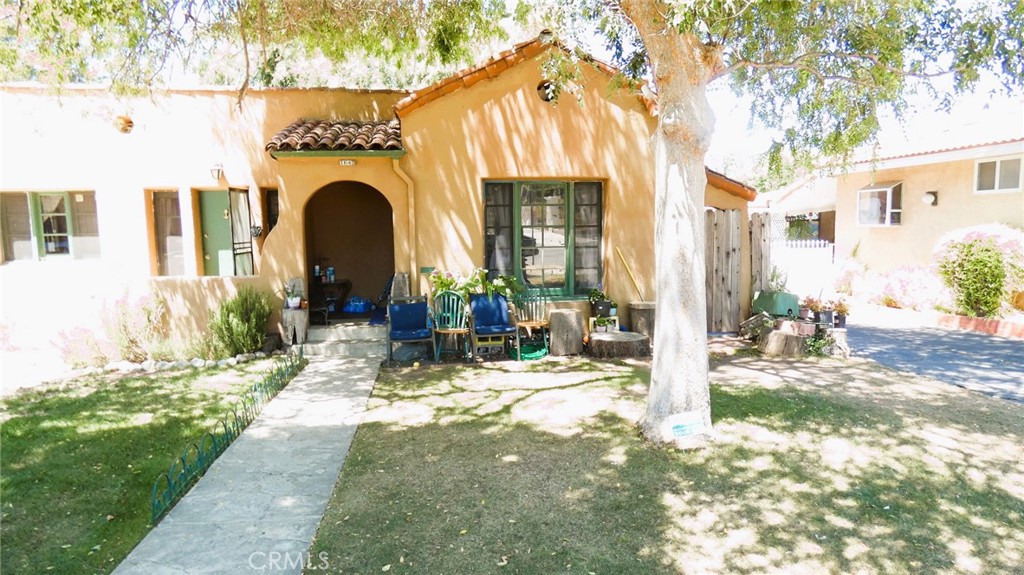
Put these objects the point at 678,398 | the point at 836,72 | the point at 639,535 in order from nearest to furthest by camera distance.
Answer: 1. the point at 639,535
2. the point at 678,398
3. the point at 836,72

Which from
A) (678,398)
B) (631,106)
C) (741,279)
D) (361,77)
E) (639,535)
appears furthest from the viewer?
(361,77)

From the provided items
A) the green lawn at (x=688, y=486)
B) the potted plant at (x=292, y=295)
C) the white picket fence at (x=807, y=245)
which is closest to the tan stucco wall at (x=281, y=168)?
the potted plant at (x=292, y=295)

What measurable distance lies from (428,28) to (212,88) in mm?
3692

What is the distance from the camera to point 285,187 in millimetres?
9484

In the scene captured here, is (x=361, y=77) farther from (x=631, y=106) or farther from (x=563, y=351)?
(x=563, y=351)

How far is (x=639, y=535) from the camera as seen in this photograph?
13.0ft

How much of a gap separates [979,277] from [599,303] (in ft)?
24.4

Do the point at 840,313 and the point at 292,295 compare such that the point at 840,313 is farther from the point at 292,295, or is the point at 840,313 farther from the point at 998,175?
the point at 292,295

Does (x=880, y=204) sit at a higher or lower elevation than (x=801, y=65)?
lower

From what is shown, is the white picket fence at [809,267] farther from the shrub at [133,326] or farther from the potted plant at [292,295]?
the shrub at [133,326]

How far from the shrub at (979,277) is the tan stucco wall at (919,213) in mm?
2211

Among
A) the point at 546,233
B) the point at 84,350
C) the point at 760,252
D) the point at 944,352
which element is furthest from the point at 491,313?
the point at 944,352

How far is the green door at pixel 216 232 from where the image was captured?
1025 centimetres

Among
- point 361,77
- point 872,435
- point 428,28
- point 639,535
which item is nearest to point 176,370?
point 428,28
